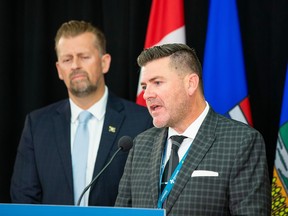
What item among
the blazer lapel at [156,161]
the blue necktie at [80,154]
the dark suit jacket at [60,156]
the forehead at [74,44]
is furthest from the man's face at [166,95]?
the forehead at [74,44]

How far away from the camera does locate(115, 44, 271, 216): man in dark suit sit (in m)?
2.86

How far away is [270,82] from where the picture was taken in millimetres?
4418

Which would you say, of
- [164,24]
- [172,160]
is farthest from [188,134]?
[164,24]

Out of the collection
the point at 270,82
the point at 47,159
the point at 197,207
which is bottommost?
the point at 197,207

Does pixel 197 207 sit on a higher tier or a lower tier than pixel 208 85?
lower

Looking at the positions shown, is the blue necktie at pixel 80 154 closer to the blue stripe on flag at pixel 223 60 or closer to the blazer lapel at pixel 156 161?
the blazer lapel at pixel 156 161

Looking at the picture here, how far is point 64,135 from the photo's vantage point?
3941mm

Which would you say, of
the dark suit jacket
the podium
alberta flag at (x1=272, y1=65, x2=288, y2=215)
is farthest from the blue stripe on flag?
the podium

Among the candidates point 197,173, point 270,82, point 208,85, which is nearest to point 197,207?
point 197,173

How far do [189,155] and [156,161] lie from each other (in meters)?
0.20

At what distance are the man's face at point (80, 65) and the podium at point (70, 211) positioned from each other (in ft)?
5.82

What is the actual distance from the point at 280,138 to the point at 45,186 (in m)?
1.54

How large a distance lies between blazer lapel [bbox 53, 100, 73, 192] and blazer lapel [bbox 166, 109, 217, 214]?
1080mm

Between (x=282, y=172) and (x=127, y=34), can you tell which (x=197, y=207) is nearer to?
(x=282, y=172)
